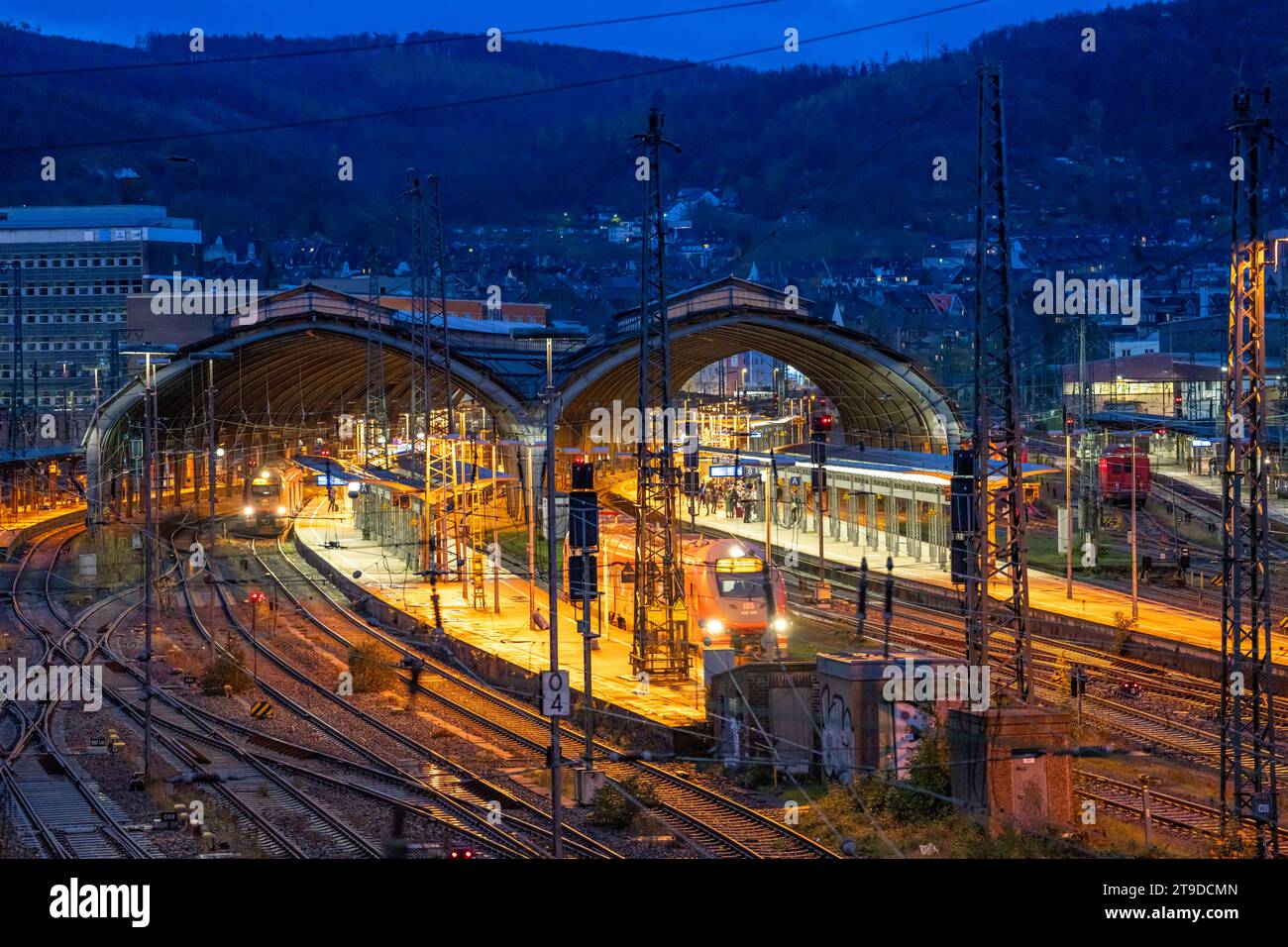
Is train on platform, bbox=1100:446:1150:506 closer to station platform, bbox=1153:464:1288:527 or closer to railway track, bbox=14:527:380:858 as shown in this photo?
station platform, bbox=1153:464:1288:527

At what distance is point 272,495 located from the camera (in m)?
44.5

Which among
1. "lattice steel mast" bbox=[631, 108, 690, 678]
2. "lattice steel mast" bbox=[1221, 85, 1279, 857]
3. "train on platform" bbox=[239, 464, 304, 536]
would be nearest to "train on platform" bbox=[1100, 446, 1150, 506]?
"train on platform" bbox=[239, 464, 304, 536]

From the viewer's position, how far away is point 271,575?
2920 cm

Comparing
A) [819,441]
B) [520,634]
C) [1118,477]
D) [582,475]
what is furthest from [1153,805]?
[1118,477]

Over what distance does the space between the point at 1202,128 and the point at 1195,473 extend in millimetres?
74223

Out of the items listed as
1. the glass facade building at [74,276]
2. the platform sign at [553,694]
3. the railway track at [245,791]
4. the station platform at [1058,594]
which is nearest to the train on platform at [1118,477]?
the station platform at [1058,594]

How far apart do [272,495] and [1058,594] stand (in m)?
26.8

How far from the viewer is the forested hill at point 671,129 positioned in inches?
3273

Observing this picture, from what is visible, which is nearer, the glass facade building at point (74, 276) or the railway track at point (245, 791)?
the railway track at point (245, 791)

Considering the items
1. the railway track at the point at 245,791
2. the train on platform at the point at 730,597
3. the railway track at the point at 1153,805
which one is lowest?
the railway track at the point at 245,791

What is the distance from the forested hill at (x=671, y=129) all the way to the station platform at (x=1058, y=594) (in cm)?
4034

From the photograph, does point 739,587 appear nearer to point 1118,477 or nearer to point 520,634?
point 520,634

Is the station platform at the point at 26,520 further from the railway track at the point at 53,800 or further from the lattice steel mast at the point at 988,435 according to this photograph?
the lattice steel mast at the point at 988,435
